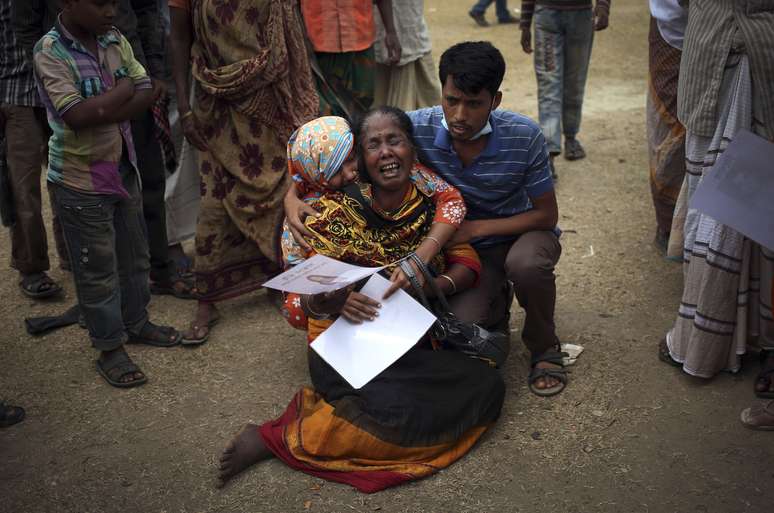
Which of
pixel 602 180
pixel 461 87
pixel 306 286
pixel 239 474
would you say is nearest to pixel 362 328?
pixel 306 286

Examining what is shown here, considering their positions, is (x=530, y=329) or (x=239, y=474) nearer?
(x=239, y=474)

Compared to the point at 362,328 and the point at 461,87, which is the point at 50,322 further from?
the point at 461,87

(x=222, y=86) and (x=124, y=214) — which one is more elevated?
(x=222, y=86)

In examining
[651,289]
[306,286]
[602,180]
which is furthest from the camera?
[602,180]

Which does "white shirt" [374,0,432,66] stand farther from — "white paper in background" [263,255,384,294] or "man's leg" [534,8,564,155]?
"white paper in background" [263,255,384,294]

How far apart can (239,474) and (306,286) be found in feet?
2.48

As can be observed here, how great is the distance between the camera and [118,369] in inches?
139

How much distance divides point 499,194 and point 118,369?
1.83m

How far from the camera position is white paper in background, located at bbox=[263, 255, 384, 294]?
2.73 meters

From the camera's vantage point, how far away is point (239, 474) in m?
2.90

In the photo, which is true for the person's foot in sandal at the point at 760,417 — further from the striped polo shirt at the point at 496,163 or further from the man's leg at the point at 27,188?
the man's leg at the point at 27,188

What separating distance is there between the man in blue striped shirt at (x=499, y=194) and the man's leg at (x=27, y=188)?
2048 mm

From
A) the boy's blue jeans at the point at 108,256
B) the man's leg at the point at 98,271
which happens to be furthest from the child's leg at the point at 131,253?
the man's leg at the point at 98,271

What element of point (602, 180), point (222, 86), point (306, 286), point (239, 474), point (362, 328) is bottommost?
point (602, 180)
